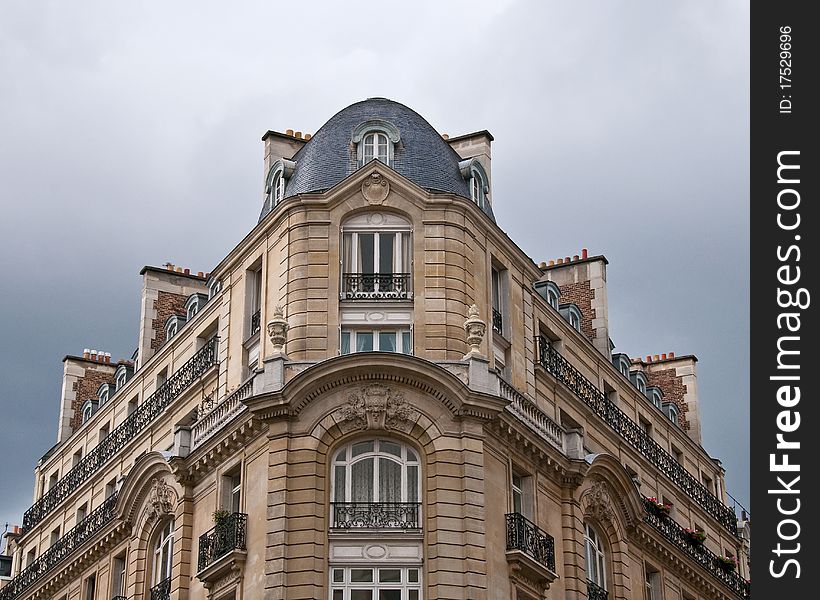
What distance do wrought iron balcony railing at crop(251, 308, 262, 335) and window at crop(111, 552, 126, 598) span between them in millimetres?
7316

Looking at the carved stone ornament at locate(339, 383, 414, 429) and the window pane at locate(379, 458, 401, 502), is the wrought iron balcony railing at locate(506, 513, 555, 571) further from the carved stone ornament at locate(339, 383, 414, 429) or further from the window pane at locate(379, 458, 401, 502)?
the carved stone ornament at locate(339, 383, 414, 429)

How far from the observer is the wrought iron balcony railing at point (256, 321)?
35781mm

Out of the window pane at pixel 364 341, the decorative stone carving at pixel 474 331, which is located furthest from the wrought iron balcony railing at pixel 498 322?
the window pane at pixel 364 341

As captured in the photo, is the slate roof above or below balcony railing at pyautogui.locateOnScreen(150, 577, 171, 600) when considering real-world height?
above

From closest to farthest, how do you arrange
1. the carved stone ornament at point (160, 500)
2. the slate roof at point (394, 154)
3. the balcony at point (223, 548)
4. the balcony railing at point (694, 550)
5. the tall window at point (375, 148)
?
the balcony at point (223, 548), the carved stone ornament at point (160, 500), the slate roof at point (394, 154), the tall window at point (375, 148), the balcony railing at point (694, 550)

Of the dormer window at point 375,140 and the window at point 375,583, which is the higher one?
the dormer window at point 375,140

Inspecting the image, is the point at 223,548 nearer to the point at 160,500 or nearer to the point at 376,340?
the point at 160,500

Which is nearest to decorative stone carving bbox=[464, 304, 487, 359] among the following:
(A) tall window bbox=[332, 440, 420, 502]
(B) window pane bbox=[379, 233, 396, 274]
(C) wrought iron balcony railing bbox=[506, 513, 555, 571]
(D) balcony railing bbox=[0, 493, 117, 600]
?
(B) window pane bbox=[379, 233, 396, 274]

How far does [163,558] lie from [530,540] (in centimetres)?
868

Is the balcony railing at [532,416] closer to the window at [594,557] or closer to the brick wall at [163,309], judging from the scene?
the window at [594,557]

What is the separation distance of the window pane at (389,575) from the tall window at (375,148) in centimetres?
980

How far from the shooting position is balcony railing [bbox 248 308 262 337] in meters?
35.8

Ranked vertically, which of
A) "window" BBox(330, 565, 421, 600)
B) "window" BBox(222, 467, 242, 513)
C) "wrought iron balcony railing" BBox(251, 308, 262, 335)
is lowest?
"window" BBox(330, 565, 421, 600)
